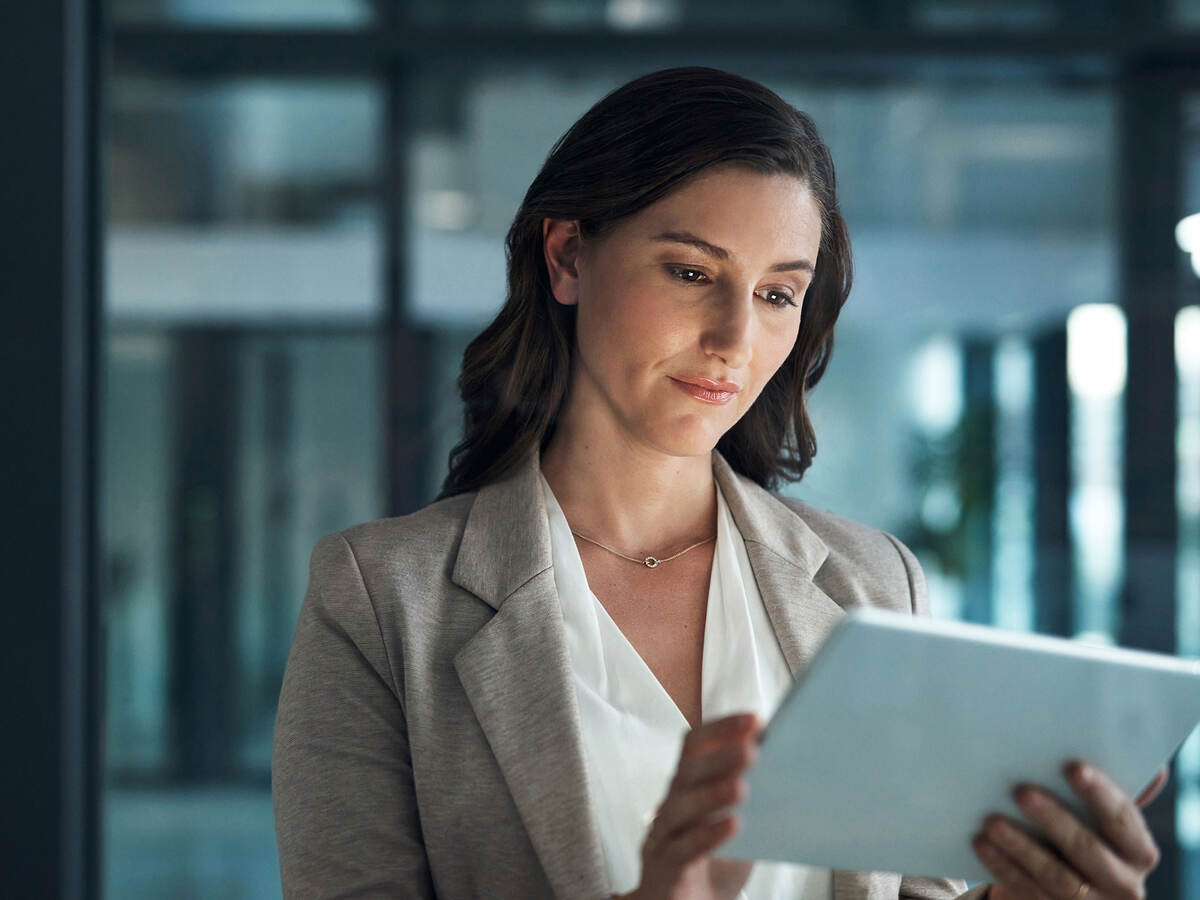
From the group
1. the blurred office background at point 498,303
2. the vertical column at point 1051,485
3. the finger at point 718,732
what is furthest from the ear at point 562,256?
the vertical column at point 1051,485

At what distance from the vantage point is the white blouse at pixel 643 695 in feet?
4.11

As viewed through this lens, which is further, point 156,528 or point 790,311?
point 156,528

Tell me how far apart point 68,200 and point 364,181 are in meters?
0.99

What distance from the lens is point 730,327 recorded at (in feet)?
4.19

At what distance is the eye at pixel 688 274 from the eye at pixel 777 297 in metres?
0.08

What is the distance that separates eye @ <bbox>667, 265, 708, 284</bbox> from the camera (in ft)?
4.26

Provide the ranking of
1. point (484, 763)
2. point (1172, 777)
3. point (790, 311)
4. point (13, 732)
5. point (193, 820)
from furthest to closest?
point (193, 820)
point (1172, 777)
point (13, 732)
point (790, 311)
point (484, 763)

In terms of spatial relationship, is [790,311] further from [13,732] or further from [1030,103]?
[1030,103]

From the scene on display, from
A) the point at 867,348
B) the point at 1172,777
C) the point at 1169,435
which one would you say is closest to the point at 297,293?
the point at 867,348

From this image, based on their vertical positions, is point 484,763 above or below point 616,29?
below

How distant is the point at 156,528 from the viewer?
3490mm

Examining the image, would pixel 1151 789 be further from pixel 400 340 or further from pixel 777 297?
pixel 400 340

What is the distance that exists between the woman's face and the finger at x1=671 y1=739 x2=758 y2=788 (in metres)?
0.54

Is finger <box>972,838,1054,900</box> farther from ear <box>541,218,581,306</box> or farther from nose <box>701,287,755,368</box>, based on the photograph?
ear <box>541,218,581,306</box>
